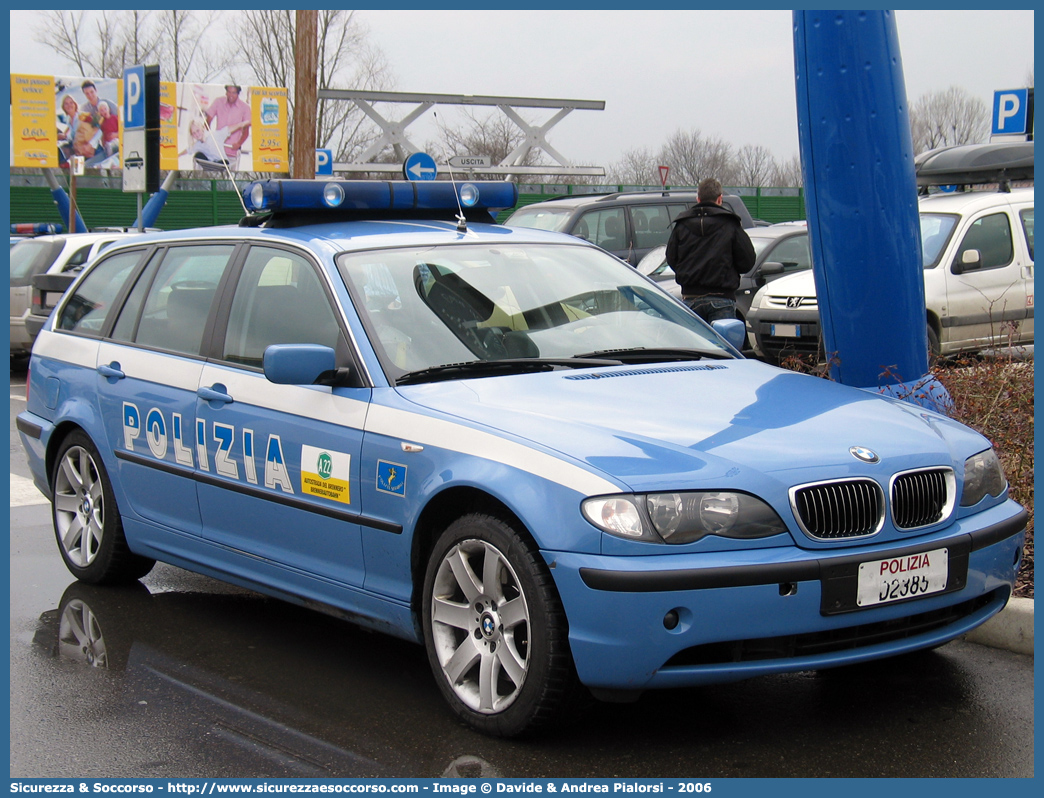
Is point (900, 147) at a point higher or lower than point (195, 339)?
higher

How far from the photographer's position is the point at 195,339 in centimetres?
530

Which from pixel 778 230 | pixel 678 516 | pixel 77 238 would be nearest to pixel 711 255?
pixel 778 230

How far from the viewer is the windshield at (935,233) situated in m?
12.0

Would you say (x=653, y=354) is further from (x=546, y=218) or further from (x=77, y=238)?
(x=77, y=238)

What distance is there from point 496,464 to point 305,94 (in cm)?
1236

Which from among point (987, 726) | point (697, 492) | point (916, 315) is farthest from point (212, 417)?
point (916, 315)

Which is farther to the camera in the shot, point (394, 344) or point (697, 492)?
point (394, 344)

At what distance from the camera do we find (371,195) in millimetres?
5523

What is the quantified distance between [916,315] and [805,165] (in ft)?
3.17

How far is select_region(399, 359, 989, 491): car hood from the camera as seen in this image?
144 inches

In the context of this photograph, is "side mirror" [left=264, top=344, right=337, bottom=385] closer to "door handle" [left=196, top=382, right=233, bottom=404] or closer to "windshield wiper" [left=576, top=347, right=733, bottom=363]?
"door handle" [left=196, top=382, right=233, bottom=404]

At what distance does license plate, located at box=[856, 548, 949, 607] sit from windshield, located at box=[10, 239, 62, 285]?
13179mm

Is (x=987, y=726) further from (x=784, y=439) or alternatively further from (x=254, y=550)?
(x=254, y=550)

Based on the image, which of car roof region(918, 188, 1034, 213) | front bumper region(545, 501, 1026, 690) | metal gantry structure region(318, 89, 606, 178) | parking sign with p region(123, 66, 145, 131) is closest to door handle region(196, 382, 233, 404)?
front bumper region(545, 501, 1026, 690)
